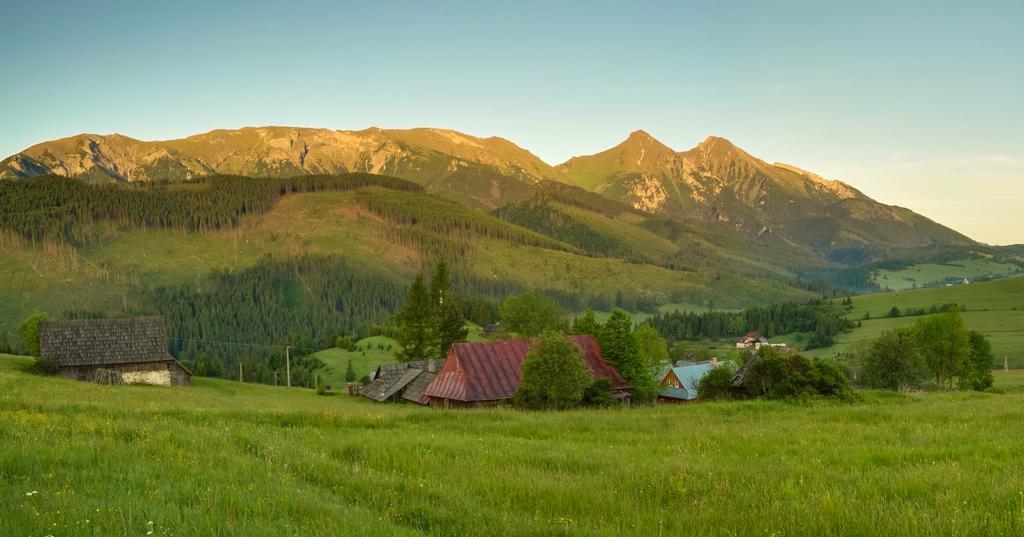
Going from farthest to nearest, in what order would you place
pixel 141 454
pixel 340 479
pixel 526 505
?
pixel 141 454 < pixel 340 479 < pixel 526 505

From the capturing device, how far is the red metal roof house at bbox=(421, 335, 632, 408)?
57.8 m

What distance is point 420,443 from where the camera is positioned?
17.0 meters

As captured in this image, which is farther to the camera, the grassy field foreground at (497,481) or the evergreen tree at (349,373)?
the evergreen tree at (349,373)

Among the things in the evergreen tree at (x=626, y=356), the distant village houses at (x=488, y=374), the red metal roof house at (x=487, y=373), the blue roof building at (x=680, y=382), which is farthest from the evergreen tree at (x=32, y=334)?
the blue roof building at (x=680, y=382)

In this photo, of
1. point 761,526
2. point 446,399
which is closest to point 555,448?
point 761,526

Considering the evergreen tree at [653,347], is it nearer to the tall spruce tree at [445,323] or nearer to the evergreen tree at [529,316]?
the evergreen tree at [529,316]

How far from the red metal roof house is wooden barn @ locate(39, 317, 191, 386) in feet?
119

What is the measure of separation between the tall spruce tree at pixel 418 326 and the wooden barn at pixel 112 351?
31045 millimetres

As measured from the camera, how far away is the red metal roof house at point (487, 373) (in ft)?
190

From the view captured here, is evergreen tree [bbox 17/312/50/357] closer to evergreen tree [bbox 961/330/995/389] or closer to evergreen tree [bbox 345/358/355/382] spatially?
evergreen tree [bbox 345/358/355/382]

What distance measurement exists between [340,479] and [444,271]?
311ft

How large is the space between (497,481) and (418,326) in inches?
3407

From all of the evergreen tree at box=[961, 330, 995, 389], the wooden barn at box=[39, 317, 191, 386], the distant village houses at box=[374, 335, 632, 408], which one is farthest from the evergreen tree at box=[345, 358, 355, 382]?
the evergreen tree at box=[961, 330, 995, 389]

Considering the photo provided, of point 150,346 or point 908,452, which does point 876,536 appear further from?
point 150,346
